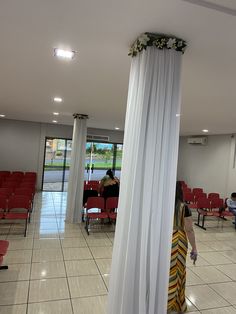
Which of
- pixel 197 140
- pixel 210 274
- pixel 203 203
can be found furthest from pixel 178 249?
pixel 197 140

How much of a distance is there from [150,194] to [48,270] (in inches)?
113

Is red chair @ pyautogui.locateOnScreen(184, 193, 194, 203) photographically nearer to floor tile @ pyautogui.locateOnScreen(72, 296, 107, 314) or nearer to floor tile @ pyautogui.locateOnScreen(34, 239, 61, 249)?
floor tile @ pyautogui.locateOnScreen(34, 239, 61, 249)

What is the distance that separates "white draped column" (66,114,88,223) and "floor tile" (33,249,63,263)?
7.33 feet

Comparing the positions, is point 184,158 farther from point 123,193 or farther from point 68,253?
point 123,193

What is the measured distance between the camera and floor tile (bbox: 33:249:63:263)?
457 centimetres

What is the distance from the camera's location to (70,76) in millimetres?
3816

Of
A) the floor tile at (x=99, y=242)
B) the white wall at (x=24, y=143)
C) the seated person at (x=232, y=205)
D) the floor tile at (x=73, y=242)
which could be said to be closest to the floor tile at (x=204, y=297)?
the floor tile at (x=99, y=242)

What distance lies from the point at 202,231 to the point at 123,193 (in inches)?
221

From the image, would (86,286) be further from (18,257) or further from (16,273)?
(18,257)

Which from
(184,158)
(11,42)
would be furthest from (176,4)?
(184,158)

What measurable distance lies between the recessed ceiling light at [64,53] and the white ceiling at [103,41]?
0.07 m

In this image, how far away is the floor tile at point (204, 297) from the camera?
11.5 ft

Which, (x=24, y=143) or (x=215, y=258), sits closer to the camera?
(x=215, y=258)

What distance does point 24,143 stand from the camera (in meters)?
11.6
